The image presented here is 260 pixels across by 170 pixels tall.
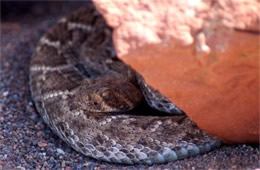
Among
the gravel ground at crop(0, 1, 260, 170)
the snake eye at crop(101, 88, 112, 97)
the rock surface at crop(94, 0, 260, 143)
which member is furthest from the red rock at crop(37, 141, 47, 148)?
the rock surface at crop(94, 0, 260, 143)

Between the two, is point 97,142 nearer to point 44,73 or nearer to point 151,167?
point 151,167

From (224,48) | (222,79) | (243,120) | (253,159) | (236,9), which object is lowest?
(253,159)

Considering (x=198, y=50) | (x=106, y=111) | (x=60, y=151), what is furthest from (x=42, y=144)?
(x=198, y=50)

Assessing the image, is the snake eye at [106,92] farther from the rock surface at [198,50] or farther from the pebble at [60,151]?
the rock surface at [198,50]

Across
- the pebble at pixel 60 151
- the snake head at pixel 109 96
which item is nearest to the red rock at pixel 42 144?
the pebble at pixel 60 151

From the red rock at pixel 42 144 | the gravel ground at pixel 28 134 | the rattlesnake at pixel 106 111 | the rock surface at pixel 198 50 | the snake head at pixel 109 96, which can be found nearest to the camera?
the rock surface at pixel 198 50

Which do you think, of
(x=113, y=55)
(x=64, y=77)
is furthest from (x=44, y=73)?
(x=113, y=55)
